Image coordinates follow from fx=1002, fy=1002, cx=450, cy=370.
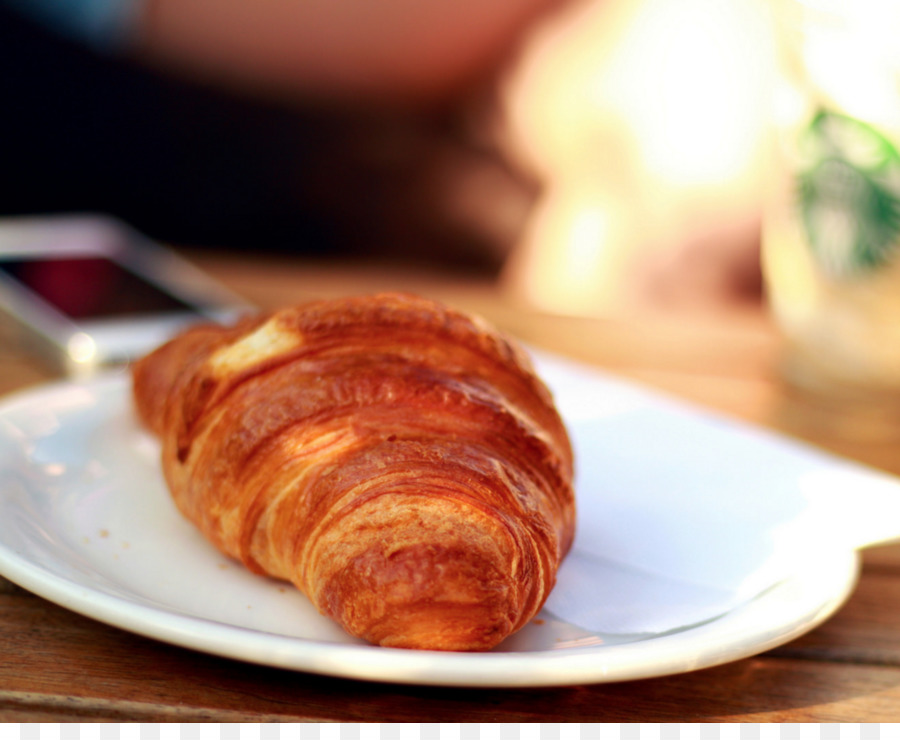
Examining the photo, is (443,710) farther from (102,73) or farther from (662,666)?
(102,73)

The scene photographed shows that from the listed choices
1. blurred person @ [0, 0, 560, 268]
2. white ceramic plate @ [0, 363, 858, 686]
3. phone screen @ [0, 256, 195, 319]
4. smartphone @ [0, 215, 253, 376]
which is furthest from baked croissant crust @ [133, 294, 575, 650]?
blurred person @ [0, 0, 560, 268]

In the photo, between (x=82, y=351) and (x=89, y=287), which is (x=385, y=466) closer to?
(x=82, y=351)

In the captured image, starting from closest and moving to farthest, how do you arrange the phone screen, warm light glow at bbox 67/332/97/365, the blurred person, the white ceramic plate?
the white ceramic plate → warm light glow at bbox 67/332/97/365 → the phone screen → the blurred person

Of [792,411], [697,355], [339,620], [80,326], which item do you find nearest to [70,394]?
[80,326]

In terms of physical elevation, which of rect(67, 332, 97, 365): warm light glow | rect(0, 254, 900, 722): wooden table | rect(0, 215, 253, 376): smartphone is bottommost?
rect(0, 254, 900, 722): wooden table

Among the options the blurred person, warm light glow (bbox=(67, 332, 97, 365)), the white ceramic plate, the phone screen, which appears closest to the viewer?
the white ceramic plate

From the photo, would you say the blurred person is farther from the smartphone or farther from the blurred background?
the smartphone
